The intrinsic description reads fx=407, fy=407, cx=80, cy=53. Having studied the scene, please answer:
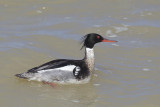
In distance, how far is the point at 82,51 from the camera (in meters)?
11.1

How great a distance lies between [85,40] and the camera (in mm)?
9906

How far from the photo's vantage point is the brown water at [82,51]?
867cm

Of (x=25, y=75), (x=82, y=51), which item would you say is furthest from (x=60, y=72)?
(x=82, y=51)

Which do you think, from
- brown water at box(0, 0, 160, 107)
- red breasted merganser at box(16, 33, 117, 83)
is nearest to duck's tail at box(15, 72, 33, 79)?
red breasted merganser at box(16, 33, 117, 83)

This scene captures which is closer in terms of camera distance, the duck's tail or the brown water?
the brown water

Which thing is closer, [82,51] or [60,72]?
[60,72]

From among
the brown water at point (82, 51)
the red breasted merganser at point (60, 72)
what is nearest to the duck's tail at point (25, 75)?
the red breasted merganser at point (60, 72)

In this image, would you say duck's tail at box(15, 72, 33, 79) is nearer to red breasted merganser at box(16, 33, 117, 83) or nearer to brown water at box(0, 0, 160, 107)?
red breasted merganser at box(16, 33, 117, 83)

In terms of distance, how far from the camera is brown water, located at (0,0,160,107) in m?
8.67

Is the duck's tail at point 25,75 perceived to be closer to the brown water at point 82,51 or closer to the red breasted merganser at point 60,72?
the red breasted merganser at point 60,72

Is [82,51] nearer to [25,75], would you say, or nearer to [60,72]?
[60,72]

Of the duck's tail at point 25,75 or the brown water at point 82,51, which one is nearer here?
the brown water at point 82,51

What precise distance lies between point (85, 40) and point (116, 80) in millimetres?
1233

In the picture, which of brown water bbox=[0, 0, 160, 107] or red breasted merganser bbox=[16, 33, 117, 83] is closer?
brown water bbox=[0, 0, 160, 107]
